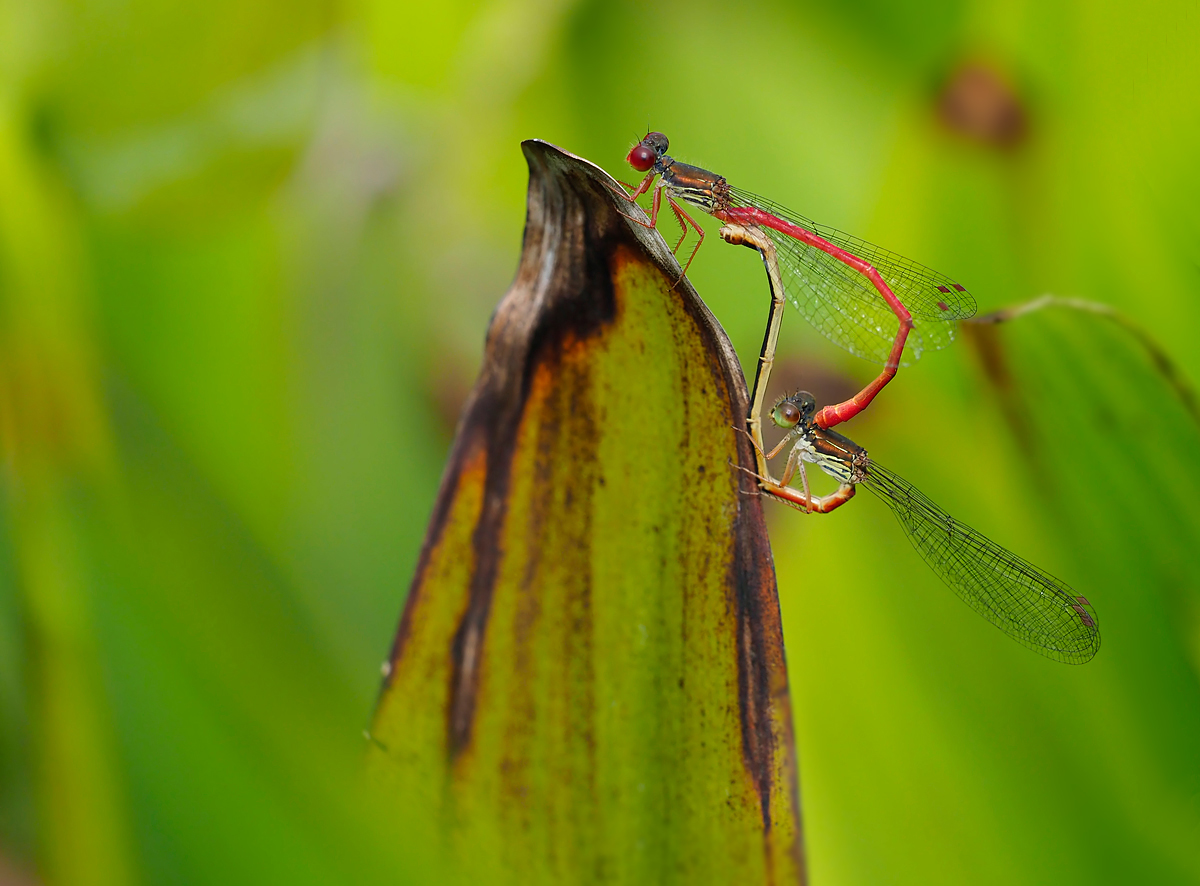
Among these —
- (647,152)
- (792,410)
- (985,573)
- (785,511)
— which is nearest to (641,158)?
(647,152)

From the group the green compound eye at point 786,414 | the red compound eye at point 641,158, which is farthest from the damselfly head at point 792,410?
the red compound eye at point 641,158

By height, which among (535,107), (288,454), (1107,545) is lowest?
(288,454)

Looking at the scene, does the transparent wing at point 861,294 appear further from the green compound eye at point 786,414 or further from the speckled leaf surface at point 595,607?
the speckled leaf surface at point 595,607

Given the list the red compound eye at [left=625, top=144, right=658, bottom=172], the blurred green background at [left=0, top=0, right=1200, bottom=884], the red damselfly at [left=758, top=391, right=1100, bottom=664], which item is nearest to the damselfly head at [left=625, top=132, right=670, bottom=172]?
the red compound eye at [left=625, top=144, right=658, bottom=172]

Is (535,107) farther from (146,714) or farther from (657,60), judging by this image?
(146,714)

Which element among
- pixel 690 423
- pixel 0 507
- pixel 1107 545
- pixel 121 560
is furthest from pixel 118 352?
pixel 1107 545

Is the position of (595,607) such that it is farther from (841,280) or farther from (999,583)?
(841,280)

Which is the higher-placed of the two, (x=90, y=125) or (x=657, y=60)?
(x=657, y=60)
